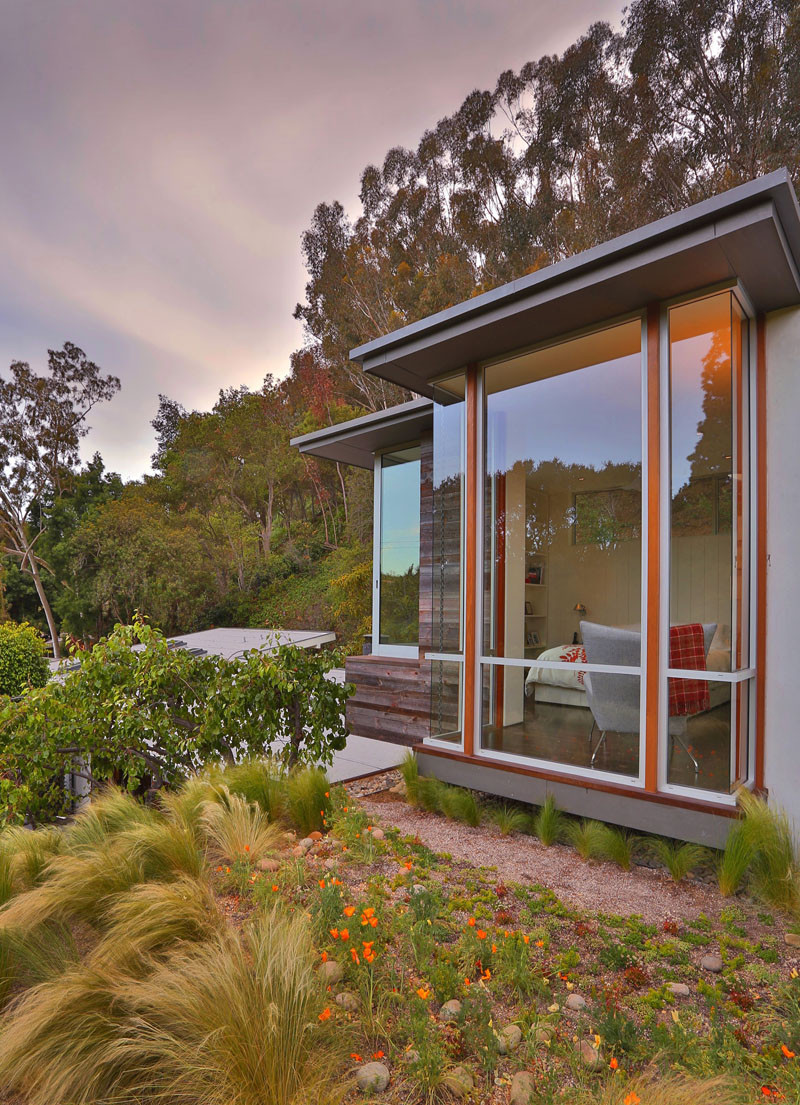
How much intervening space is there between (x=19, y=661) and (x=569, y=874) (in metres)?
7.33

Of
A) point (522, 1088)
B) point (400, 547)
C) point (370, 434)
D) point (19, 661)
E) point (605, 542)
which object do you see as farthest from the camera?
point (19, 661)

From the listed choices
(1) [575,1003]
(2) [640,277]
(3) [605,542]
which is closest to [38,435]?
(3) [605,542]

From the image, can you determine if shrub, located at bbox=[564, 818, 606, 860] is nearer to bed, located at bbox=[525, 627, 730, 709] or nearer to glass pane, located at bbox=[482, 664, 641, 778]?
glass pane, located at bbox=[482, 664, 641, 778]

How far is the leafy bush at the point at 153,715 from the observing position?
12.7 ft

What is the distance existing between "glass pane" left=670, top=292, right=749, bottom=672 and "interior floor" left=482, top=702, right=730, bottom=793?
333 millimetres

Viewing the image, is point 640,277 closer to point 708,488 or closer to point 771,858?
point 708,488

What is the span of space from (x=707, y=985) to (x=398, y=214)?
14721 mm

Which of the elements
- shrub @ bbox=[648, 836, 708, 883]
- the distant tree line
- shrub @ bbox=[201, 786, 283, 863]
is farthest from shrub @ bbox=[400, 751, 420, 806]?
the distant tree line

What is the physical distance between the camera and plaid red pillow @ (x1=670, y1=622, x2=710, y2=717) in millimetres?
3066

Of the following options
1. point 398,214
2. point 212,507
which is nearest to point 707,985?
point 398,214

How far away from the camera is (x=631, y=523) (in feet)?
11.1

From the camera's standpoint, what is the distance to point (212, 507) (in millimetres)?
18594

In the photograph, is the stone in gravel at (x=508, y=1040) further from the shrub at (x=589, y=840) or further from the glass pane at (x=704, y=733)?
the glass pane at (x=704, y=733)

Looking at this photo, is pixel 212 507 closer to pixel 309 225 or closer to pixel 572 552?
pixel 309 225
